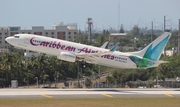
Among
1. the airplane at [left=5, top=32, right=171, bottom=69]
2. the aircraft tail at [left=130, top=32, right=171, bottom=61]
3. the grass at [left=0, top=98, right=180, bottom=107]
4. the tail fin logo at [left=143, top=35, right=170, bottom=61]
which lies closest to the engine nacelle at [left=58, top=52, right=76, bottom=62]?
the airplane at [left=5, top=32, right=171, bottom=69]

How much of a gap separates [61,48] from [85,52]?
11.9ft

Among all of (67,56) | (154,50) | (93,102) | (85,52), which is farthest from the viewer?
(154,50)

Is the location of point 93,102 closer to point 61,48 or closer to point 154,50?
point 61,48

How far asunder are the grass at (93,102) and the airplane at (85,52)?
16.9 metres

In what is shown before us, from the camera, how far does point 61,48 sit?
69312mm

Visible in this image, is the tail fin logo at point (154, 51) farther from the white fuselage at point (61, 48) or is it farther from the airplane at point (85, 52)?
the white fuselage at point (61, 48)

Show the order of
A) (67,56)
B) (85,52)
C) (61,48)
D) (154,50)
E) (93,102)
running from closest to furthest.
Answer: (93,102) < (67,56) < (61,48) < (85,52) < (154,50)

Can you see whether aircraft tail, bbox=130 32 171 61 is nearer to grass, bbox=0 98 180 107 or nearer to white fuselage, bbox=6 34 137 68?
white fuselage, bbox=6 34 137 68

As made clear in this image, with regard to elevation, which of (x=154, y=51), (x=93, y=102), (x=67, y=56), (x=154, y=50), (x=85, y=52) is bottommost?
(x=93, y=102)

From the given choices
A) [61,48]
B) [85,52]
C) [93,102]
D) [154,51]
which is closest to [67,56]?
[61,48]

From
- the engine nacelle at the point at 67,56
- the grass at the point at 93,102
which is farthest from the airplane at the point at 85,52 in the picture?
the grass at the point at 93,102

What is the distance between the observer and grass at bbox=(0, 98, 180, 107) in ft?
150

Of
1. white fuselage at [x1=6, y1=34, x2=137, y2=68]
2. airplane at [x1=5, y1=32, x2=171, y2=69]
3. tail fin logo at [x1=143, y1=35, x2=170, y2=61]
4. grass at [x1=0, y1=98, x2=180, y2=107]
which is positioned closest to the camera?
grass at [x1=0, y1=98, x2=180, y2=107]

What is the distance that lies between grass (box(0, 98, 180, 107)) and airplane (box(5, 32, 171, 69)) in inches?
663
